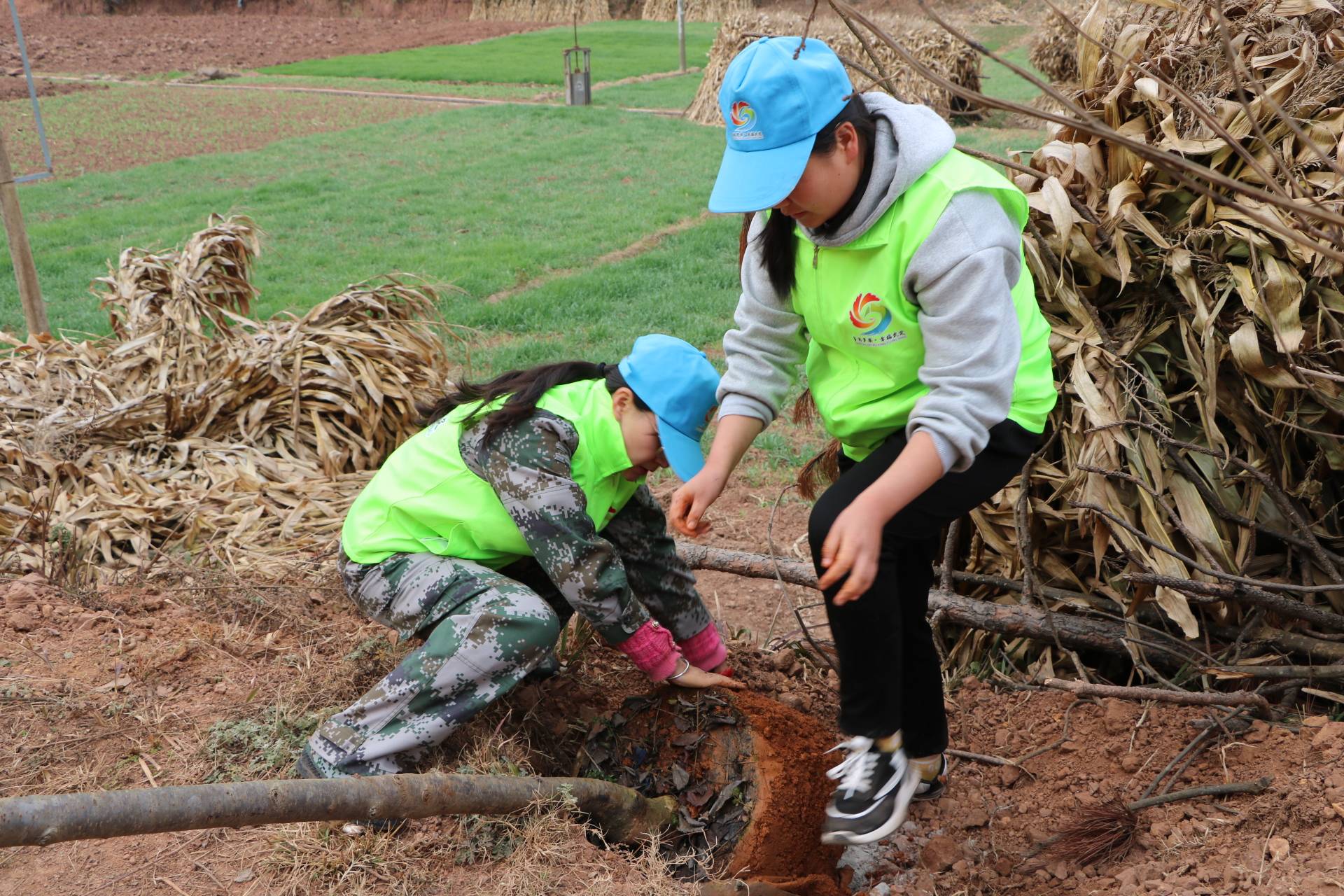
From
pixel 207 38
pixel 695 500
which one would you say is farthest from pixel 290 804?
pixel 207 38

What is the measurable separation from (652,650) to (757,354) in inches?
32.2

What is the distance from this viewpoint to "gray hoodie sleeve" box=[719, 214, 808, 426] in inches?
103

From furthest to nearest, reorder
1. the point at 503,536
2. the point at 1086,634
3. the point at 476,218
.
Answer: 1. the point at 476,218
2. the point at 1086,634
3. the point at 503,536

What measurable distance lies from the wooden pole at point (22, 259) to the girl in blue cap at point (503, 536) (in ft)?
12.4

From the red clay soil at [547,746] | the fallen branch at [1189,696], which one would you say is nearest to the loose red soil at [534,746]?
the red clay soil at [547,746]

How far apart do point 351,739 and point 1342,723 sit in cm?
234

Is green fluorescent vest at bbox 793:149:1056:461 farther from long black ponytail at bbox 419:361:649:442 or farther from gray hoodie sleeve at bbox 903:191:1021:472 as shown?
long black ponytail at bbox 419:361:649:442

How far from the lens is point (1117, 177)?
3.25 metres

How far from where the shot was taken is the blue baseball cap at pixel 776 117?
6.87ft

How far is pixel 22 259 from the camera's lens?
587 cm

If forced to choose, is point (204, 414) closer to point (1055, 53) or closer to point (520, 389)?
point (520, 389)

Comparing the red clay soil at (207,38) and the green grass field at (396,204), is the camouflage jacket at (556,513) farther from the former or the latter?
the red clay soil at (207,38)

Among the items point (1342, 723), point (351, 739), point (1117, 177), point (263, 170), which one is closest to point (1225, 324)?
point (1117, 177)

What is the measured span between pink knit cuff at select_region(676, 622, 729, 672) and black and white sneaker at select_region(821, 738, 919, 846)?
86 cm
